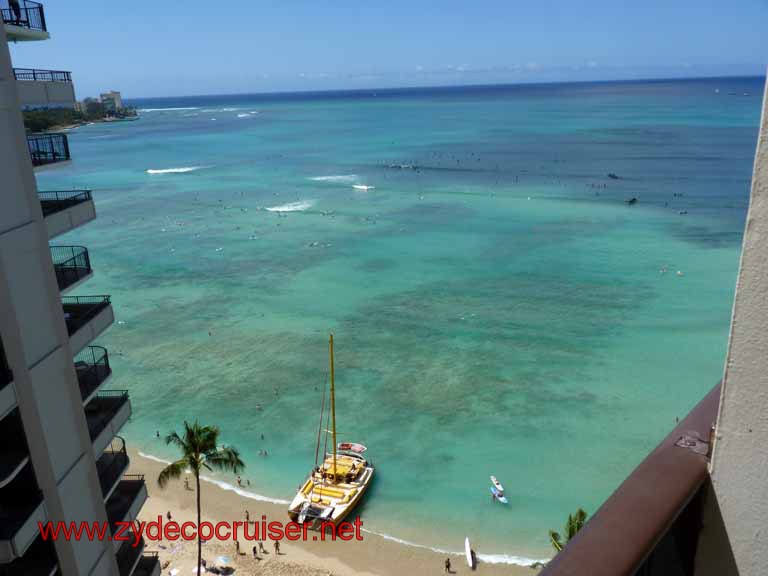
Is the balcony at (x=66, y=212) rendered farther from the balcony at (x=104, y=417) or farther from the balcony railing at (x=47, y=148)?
the balcony at (x=104, y=417)

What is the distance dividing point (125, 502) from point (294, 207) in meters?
64.5

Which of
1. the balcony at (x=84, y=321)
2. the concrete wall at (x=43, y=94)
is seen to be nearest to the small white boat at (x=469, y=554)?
the balcony at (x=84, y=321)

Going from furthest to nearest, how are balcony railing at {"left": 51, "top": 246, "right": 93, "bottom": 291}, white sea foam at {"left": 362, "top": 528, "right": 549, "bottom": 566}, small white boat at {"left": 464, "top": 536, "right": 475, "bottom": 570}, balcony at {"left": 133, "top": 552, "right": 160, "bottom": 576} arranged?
white sea foam at {"left": 362, "top": 528, "right": 549, "bottom": 566}
small white boat at {"left": 464, "top": 536, "right": 475, "bottom": 570}
balcony at {"left": 133, "top": 552, "right": 160, "bottom": 576}
balcony railing at {"left": 51, "top": 246, "right": 93, "bottom": 291}

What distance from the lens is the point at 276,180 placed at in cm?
9494

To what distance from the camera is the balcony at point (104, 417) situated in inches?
526

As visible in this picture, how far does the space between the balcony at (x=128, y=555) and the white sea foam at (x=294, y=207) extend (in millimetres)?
62448

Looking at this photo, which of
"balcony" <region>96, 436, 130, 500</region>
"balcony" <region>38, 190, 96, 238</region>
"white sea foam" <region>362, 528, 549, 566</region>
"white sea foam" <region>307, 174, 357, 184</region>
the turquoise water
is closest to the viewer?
"balcony" <region>38, 190, 96, 238</region>

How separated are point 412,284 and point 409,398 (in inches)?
675

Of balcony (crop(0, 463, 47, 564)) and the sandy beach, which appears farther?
the sandy beach

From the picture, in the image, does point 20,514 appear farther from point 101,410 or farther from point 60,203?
point 60,203

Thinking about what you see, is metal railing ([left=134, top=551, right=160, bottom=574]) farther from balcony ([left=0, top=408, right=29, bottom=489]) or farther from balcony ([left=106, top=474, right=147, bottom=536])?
balcony ([left=0, top=408, right=29, bottom=489])

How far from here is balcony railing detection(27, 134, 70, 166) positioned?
40.5ft

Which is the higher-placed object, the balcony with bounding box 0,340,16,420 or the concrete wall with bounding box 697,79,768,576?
the concrete wall with bounding box 697,79,768,576

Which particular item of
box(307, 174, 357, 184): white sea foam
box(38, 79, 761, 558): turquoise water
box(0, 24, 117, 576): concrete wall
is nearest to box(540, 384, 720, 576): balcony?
box(0, 24, 117, 576): concrete wall
